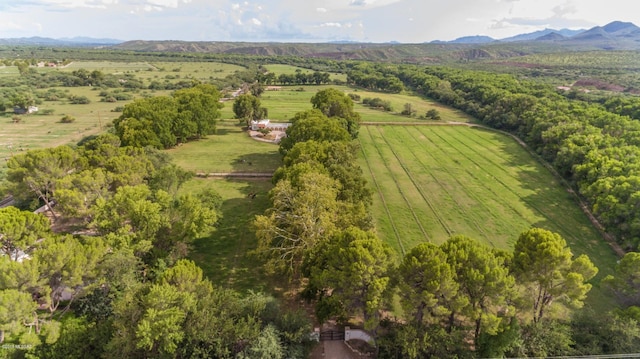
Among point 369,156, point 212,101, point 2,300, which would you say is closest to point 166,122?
point 212,101

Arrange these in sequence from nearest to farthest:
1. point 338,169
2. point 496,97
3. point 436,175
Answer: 1. point 338,169
2. point 436,175
3. point 496,97

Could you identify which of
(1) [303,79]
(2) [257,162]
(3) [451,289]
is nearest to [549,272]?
(3) [451,289]

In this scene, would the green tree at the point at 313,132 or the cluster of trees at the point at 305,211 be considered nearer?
the cluster of trees at the point at 305,211

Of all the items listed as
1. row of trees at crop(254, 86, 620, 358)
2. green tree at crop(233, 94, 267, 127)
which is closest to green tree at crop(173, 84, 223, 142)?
green tree at crop(233, 94, 267, 127)

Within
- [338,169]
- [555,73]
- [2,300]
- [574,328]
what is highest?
[555,73]

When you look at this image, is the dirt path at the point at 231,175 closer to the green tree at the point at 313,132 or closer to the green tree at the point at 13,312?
the green tree at the point at 313,132

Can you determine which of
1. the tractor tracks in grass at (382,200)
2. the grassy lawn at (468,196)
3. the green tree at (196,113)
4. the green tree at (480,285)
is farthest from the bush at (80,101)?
the green tree at (480,285)

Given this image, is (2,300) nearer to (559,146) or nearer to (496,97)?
(559,146)

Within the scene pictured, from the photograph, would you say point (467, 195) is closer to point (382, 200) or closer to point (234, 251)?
point (382, 200)
